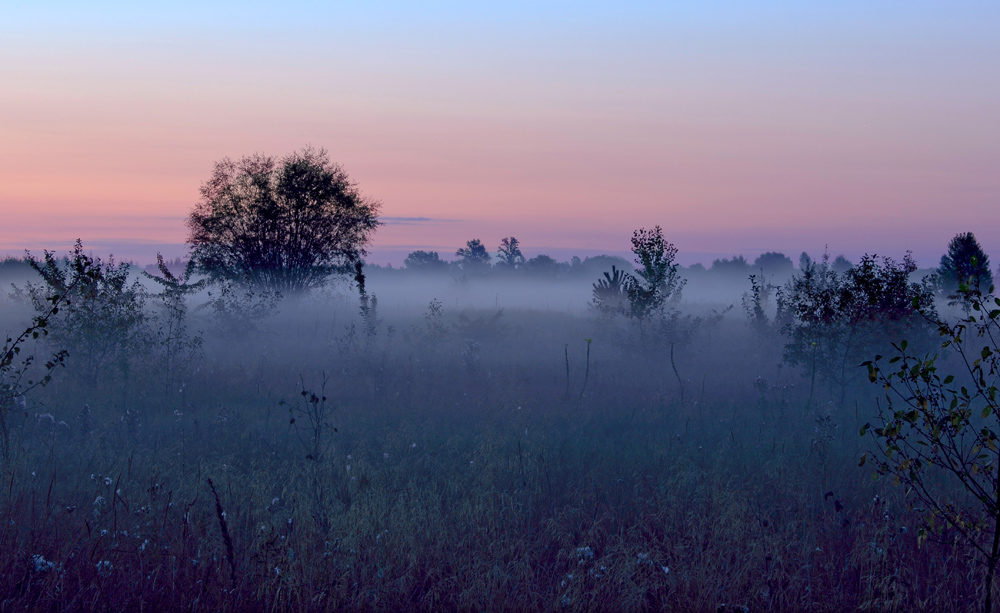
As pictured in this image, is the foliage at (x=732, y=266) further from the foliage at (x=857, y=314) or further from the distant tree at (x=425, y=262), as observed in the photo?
the foliage at (x=857, y=314)

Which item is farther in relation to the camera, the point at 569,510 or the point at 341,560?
the point at 569,510

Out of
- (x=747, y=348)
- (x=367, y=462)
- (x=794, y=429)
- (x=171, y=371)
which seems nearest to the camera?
(x=367, y=462)

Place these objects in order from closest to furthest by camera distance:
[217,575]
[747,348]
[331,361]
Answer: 1. [217,575]
2. [331,361]
3. [747,348]

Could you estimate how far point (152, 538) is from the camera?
5969 millimetres

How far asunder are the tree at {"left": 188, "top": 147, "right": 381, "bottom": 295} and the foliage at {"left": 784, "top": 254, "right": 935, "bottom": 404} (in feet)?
76.4

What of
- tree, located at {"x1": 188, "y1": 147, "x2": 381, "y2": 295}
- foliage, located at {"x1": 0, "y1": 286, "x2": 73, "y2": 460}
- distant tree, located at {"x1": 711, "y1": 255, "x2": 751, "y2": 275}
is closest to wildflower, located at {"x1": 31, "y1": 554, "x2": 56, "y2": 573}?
foliage, located at {"x1": 0, "y1": 286, "x2": 73, "y2": 460}

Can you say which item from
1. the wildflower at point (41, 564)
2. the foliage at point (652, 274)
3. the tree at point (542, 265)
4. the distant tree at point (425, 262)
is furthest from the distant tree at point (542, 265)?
the wildflower at point (41, 564)

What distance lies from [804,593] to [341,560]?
14.5 ft

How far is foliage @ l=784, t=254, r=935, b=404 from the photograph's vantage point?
511 inches

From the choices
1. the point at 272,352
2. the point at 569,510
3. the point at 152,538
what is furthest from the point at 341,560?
the point at 272,352

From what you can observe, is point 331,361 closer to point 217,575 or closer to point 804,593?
point 217,575

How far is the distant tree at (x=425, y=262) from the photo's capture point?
8481 cm

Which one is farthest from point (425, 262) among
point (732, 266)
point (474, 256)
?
point (732, 266)

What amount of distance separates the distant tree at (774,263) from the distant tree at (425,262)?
5361 centimetres
